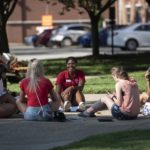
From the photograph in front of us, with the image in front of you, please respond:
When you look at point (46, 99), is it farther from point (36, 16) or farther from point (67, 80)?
point (36, 16)

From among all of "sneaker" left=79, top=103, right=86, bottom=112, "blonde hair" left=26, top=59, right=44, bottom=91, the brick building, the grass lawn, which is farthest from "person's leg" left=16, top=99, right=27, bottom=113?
the brick building

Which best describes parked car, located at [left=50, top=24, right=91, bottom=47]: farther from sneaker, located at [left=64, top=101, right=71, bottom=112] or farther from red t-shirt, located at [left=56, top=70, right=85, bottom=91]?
sneaker, located at [left=64, top=101, right=71, bottom=112]

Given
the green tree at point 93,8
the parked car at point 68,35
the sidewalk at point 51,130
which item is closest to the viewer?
the sidewalk at point 51,130

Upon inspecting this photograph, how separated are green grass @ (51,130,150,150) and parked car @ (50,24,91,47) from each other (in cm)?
3953

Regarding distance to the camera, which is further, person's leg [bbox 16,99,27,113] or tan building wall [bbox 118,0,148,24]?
tan building wall [bbox 118,0,148,24]

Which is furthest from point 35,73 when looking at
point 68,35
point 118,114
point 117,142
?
point 68,35

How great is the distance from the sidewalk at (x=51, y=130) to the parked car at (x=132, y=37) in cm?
2812

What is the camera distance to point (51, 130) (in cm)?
1073

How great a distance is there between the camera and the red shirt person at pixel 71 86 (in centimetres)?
1335

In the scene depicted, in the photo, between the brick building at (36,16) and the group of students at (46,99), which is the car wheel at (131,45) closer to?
the brick building at (36,16)

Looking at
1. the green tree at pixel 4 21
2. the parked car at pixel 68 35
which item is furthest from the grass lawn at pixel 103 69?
the parked car at pixel 68 35

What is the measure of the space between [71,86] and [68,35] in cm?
3629

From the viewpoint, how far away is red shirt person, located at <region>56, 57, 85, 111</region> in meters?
13.4

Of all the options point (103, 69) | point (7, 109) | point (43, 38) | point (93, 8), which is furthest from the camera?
point (43, 38)
